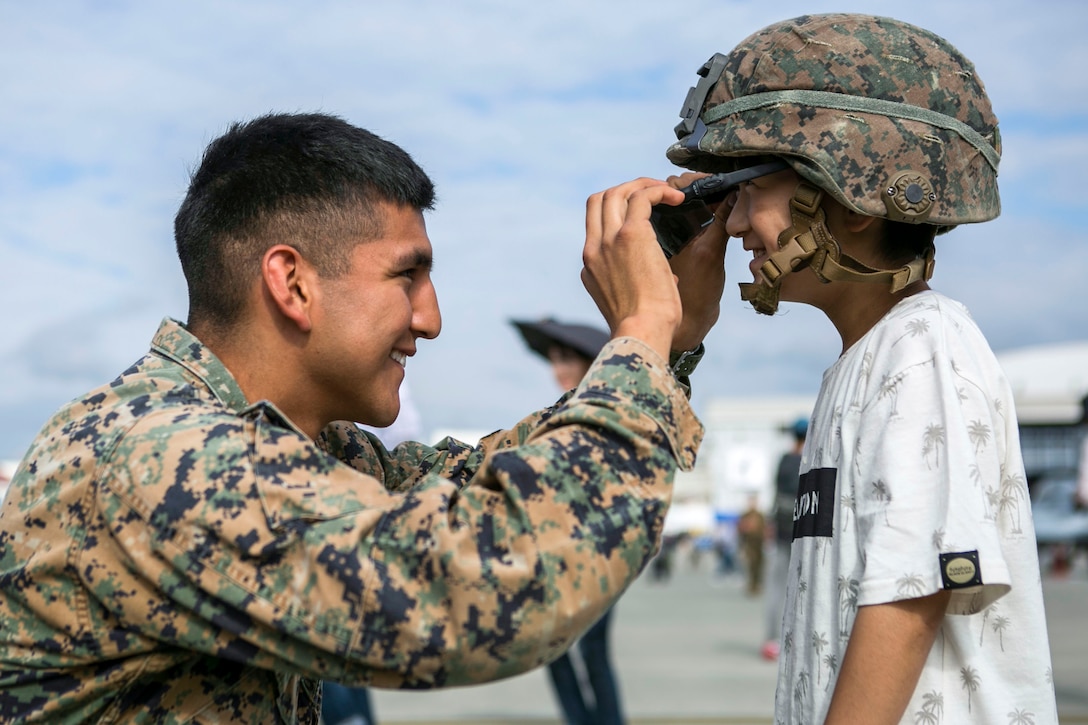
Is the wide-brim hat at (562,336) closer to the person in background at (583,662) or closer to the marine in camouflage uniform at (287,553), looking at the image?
the person in background at (583,662)

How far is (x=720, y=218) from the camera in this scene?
99.1 inches

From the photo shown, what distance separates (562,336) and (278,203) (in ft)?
14.2

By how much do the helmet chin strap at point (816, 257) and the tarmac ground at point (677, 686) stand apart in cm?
521

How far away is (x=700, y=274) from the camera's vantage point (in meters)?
2.57

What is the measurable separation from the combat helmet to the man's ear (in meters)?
0.83

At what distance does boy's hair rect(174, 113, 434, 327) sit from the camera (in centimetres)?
221

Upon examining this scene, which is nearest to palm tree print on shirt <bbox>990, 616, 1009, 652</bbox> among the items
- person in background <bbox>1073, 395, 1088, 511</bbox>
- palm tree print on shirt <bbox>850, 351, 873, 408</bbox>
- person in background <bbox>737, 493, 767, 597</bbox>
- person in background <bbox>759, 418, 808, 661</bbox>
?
palm tree print on shirt <bbox>850, 351, 873, 408</bbox>

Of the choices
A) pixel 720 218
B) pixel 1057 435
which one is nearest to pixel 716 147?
pixel 720 218

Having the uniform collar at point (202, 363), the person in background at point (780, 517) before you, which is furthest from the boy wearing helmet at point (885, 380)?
the person in background at point (780, 517)

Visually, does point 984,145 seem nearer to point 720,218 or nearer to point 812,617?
point 720,218

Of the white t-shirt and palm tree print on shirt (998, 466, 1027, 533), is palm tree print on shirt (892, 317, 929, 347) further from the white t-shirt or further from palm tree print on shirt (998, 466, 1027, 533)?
palm tree print on shirt (998, 466, 1027, 533)

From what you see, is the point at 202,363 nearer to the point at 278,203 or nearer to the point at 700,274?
the point at 278,203

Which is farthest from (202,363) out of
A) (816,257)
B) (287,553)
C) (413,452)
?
(816,257)

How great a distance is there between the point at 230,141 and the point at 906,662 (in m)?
1.56
